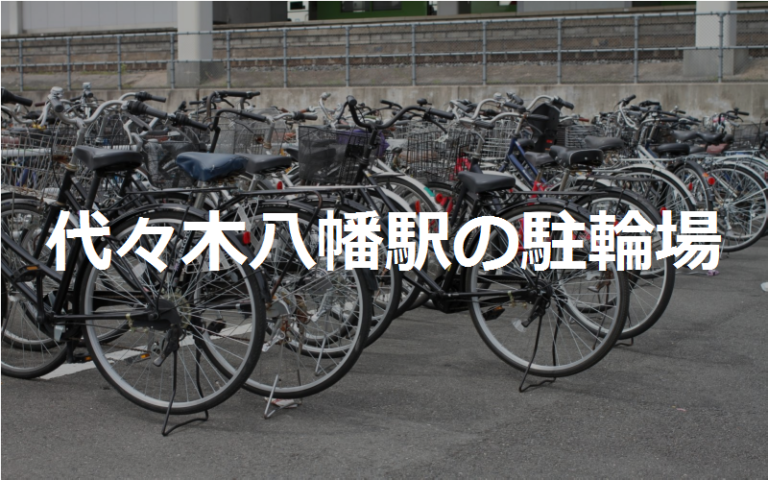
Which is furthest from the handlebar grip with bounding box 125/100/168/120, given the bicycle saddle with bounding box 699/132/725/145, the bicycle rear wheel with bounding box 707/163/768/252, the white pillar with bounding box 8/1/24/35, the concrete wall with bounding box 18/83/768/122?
the white pillar with bounding box 8/1/24/35

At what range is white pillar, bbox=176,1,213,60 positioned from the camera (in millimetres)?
19000

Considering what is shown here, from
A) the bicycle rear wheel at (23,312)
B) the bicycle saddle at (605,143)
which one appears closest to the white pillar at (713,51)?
the bicycle saddle at (605,143)

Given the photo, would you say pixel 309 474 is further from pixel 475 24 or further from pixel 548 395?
pixel 475 24

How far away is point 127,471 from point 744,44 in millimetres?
13828

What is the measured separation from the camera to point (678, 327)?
558cm

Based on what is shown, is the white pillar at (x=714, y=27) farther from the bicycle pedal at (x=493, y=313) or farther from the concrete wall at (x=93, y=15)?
the concrete wall at (x=93, y=15)

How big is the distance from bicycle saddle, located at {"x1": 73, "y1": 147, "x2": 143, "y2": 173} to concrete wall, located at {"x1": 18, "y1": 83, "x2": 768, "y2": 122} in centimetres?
1175

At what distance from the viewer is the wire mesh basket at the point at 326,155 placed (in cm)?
453

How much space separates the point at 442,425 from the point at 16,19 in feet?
90.8

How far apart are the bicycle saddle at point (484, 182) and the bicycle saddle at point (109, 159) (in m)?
1.57

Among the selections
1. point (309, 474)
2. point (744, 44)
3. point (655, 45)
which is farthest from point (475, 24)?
point (309, 474)

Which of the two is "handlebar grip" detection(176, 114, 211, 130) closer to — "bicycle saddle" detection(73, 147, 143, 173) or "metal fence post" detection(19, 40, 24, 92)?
"bicycle saddle" detection(73, 147, 143, 173)

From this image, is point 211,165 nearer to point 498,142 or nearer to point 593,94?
point 498,142

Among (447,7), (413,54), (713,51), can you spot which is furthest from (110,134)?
(447,7)
